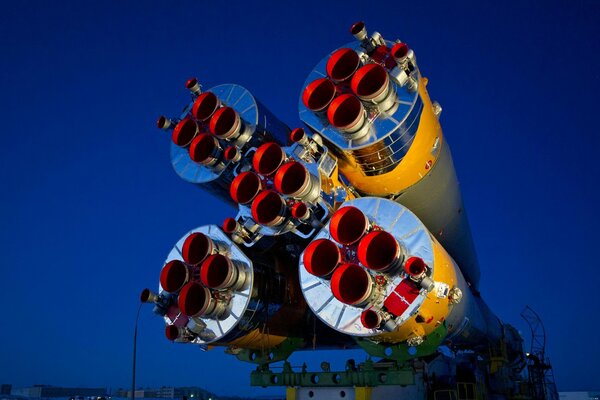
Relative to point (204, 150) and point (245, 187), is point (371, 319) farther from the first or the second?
point (204, 150)

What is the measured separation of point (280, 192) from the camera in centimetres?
812

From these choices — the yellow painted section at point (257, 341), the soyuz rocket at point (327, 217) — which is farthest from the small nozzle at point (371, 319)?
the yellow painted section at point (257, 341)

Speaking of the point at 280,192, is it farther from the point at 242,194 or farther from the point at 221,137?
the point at 221,137

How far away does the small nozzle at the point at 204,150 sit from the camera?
9297 millimetres

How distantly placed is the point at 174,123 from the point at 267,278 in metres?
3.53

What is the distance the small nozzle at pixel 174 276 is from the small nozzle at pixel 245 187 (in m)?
1.56

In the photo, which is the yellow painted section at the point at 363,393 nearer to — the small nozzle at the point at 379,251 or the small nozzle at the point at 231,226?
the small nozzle at the point at 379,251

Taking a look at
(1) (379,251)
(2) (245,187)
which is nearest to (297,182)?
(2) (245,187)

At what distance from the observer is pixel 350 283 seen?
706 centimetres

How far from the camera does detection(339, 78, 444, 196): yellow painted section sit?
839cm

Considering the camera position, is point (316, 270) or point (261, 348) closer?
point (316, 270)

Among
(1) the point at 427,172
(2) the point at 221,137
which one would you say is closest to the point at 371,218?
(1) the point at 427,172

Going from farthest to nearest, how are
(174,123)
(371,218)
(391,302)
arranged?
1. (174,123)
2. (371,218)
3. (391,302)

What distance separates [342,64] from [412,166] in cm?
208
